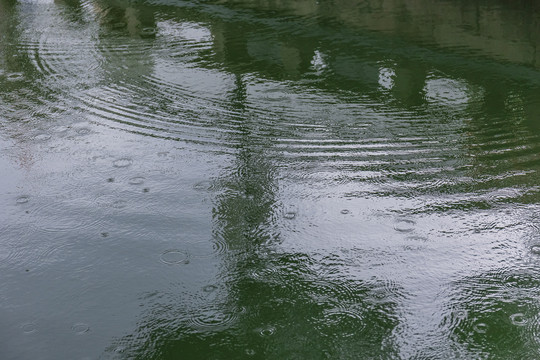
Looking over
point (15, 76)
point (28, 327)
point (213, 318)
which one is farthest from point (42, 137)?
point (213, 318)

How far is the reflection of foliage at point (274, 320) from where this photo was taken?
9.34 ft

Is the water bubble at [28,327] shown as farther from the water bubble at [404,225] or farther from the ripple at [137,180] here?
the water bubble at [404,225]

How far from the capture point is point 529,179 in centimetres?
414

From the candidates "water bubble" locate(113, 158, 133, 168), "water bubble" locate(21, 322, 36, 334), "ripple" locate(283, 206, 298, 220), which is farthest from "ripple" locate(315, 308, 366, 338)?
"water bubble" locate(113, 158, 133, 168)

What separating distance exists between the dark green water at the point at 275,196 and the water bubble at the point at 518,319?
0.02 m

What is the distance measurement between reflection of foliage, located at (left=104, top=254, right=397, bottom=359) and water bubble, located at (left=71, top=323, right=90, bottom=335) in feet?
0.61

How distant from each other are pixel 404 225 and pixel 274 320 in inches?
40.4

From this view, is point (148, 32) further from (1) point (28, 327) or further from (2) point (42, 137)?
(1) point (28, 327)

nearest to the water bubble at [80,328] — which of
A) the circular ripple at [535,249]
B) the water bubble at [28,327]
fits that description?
the water bubble at [28,327]

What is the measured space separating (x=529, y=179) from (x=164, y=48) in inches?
162

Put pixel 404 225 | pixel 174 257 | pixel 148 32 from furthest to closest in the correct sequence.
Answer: pixel 148 32
pixel 404 225
pixel 174 257

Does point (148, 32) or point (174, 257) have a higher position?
point (148, 32)

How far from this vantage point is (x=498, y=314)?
9.84ft

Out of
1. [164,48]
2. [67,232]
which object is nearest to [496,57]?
[164,48]
